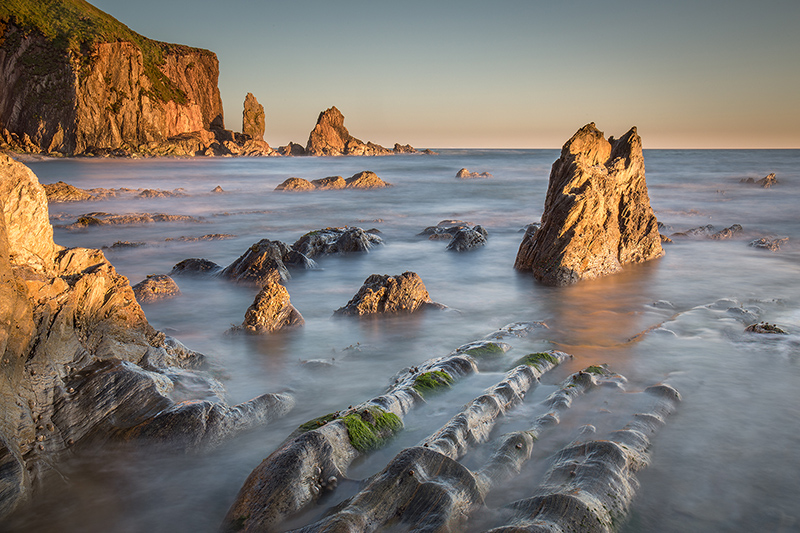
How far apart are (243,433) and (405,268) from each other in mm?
6494

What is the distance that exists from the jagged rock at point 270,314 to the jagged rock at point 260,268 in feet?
6.45

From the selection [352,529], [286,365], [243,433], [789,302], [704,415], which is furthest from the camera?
[789,302]

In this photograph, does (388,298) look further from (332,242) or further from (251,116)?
(251,116)

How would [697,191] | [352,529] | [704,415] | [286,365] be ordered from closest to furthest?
[352,529]
[704,415]
[286,365]
[697,191]

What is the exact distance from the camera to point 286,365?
534cm

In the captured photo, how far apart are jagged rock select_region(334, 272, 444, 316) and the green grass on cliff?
7226 cm

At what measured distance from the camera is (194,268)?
909cm

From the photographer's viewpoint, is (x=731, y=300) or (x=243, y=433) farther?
(x=731, y=300)

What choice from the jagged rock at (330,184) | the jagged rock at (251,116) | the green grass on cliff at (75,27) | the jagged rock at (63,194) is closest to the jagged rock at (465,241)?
the jagged rock at (63,194)

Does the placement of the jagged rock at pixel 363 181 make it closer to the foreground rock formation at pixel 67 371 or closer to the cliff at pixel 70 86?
the foreground rock formation at pixel 67 371

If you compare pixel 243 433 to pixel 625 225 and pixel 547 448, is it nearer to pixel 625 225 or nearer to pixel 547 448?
pixel 547 448

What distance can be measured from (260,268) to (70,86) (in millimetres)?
67209

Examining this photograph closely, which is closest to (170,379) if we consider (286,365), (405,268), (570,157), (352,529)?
(286,365)

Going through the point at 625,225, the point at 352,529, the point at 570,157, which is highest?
the point at 570,157
